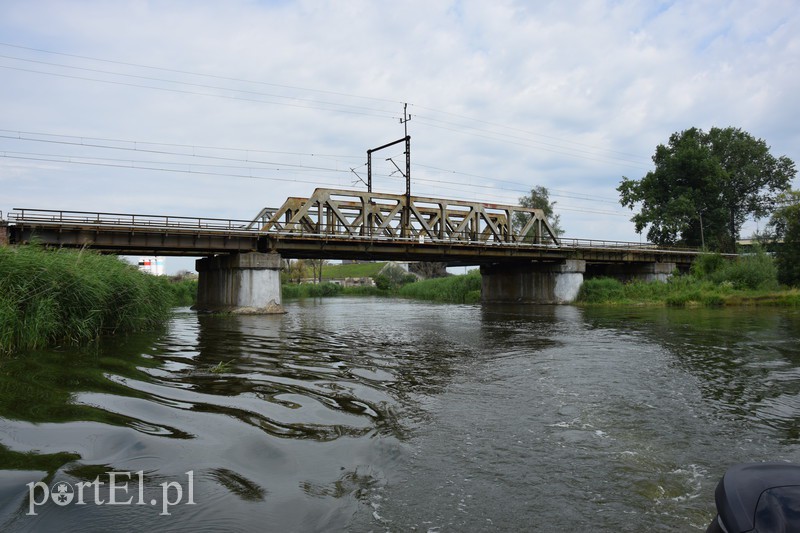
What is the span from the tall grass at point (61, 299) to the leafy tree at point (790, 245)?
4715 centimetres

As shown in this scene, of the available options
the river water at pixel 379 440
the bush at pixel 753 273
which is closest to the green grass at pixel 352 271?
the bush at pixel 753 273

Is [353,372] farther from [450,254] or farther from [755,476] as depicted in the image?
[450,254]

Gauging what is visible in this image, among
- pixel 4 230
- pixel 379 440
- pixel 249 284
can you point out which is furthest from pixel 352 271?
pixel 379 440

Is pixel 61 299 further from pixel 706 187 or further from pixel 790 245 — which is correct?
Result: pixel 706 187

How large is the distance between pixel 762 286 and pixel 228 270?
40854 millimetres

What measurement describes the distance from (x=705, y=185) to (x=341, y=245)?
55.2 meters

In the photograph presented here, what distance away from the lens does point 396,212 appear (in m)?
43.8

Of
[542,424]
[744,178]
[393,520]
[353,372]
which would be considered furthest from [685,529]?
[744,178]

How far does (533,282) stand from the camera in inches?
1969

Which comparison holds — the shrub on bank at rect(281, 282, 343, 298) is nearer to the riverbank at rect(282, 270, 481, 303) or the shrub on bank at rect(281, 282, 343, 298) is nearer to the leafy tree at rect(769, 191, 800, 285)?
the riverbank at rect(282, 270, 481, 303)

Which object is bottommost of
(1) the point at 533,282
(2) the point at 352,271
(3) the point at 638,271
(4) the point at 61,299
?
(4) the point at 61,299

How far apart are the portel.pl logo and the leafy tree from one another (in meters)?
49.2

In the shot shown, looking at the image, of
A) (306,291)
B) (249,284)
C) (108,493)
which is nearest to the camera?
(108,493)

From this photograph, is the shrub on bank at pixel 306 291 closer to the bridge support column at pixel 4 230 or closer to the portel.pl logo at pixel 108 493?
the bridge support column at pixel 4 230
